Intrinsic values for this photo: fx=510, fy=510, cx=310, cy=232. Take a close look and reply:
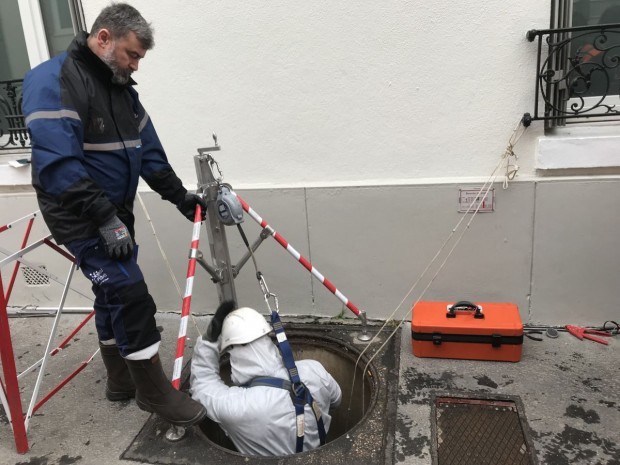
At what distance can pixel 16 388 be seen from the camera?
104 inches

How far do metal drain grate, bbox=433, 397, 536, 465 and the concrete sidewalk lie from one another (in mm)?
60

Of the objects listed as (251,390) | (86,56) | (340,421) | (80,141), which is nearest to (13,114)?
(86,56)

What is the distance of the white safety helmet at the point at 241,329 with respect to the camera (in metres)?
2.71

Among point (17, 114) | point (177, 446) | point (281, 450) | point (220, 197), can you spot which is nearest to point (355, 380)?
point (281, 450)

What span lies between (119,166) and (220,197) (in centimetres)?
57

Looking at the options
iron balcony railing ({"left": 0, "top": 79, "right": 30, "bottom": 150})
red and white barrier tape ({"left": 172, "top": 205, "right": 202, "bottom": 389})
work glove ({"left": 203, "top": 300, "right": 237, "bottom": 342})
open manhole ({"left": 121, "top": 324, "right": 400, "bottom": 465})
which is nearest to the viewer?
open manhole ({"left": 121, "top": 324, "right": 400, "bottom": 465})

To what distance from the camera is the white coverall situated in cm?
260

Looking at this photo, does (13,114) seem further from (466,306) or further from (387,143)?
(466,306)

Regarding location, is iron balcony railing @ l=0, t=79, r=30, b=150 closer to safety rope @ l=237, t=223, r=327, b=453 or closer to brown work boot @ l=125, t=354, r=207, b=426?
brown work boot @ l=125, t=354, r=207, b=426

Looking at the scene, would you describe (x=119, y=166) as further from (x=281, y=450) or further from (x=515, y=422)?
(x=515, y=422)

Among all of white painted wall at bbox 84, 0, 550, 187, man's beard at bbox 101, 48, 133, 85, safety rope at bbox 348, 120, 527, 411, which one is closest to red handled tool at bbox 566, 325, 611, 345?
safety rope at bbox 348, 120, 527, 411

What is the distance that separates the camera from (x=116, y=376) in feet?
10.2

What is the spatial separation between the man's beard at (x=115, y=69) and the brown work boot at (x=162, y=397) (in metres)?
1.44

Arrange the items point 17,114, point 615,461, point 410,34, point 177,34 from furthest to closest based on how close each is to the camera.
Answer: point 17,114 → point 177,34 → point 410,34 → point 615,461
